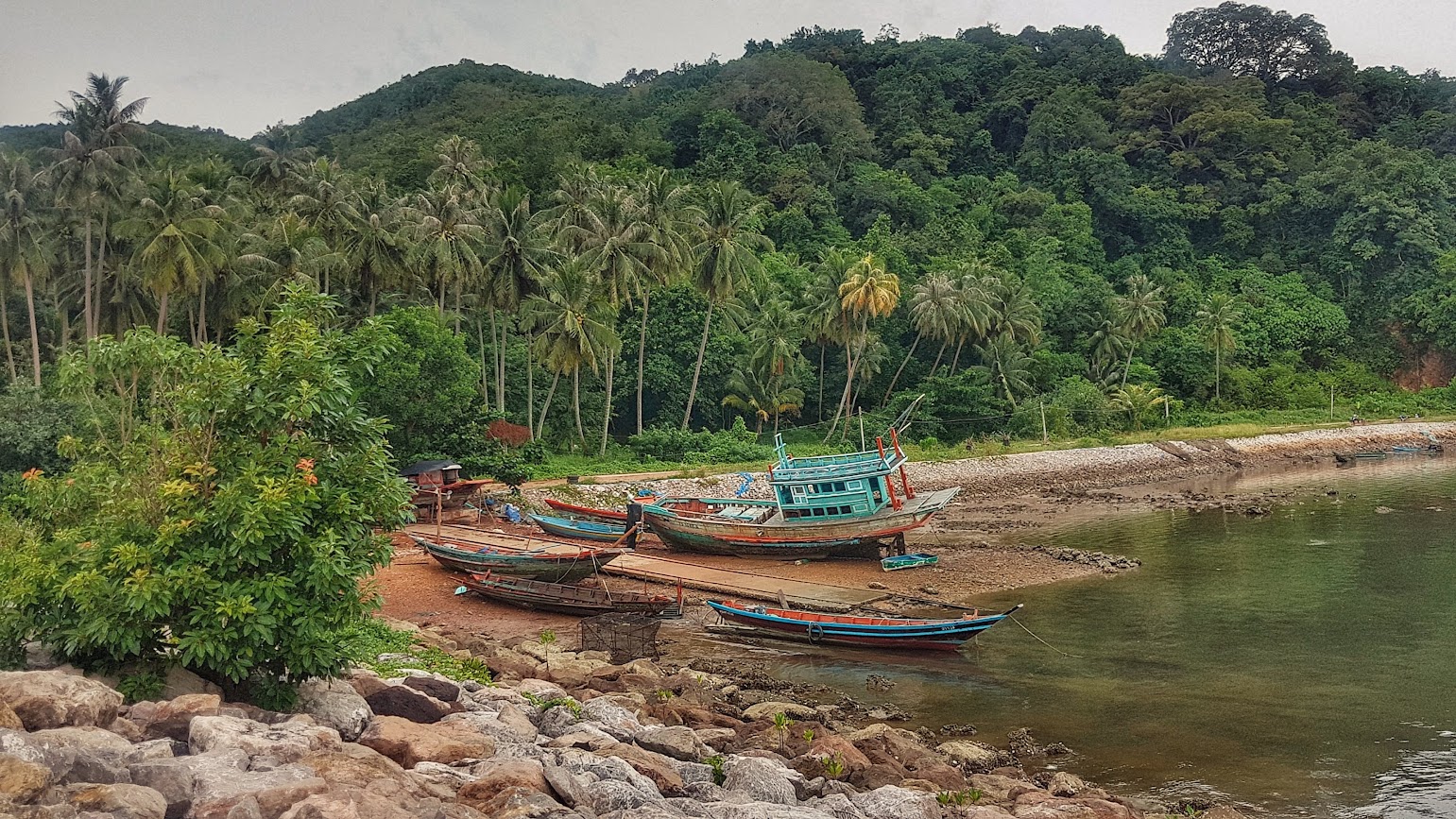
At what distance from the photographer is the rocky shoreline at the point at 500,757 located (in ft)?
32.3

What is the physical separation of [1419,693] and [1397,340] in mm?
69253

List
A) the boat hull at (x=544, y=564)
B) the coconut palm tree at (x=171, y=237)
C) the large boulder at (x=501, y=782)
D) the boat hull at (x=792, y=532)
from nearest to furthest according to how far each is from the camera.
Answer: the large boulder at (x=501, y=782)
the boat hull at (x=544, y=564)
the boat hull at (x=792, y=532)
the coconut palm tree at (x=171, y=237)

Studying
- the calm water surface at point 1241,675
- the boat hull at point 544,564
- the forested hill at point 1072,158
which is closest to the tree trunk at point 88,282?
the boat hull at point 544,564

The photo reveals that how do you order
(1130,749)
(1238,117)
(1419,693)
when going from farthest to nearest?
(1238,117) < (1419,693) < (1130,749)

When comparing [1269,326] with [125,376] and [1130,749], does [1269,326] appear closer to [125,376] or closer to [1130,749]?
[1130,749]

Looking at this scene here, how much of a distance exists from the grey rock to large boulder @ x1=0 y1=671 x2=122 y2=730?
514cm

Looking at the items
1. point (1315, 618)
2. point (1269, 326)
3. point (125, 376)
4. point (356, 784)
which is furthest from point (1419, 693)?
point (1269, 326)

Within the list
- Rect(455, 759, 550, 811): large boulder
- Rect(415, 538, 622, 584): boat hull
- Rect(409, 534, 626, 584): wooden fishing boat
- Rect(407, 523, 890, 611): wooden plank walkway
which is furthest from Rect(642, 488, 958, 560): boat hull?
Rect(455, 759, 550, 811): large boulder

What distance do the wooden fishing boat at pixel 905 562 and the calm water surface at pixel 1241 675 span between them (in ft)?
14.6

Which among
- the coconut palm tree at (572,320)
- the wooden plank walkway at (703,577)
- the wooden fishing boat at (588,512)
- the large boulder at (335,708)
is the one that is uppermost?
the coconut palm tree at (572,320)

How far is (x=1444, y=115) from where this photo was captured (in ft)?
320

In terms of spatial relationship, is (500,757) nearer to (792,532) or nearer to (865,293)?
(792,532)

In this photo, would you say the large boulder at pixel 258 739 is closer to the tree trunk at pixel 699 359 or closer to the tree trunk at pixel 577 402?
the tree trunk at pixel 577 402

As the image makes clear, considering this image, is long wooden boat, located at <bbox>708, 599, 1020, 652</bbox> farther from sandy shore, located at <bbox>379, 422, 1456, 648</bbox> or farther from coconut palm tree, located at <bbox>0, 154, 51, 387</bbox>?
coconut palm tree, located at <bbox>0, 154, 51, 387</bbox>
